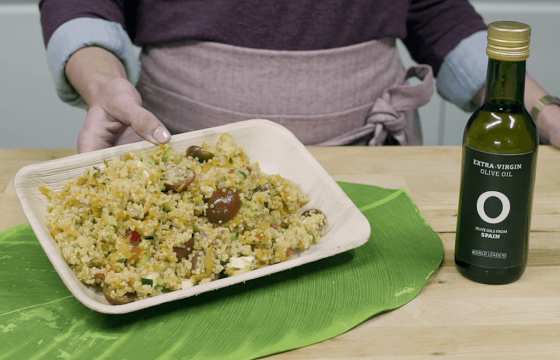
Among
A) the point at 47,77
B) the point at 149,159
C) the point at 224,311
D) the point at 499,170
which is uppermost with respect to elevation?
the point at 499,170

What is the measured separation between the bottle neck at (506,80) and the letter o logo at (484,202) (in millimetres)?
127

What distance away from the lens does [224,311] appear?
858 mm

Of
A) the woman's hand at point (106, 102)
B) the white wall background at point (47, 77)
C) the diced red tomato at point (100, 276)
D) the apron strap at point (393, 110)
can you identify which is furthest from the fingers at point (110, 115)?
the white wall background at point (47, 77)

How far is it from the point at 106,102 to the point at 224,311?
0.54 metres

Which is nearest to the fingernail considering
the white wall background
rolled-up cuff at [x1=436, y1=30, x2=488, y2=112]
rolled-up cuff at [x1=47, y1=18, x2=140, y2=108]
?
rolled-up cuff at [x1=47, y1=18, x2=140, y2=108]

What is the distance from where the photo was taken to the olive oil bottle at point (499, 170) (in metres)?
0.80

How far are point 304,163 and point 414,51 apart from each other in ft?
2.63

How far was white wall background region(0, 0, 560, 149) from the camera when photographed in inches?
94.7

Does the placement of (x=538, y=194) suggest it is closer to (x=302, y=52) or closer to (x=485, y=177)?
(x=485, y=177)

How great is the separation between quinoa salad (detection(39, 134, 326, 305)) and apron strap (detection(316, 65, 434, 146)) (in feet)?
1.94

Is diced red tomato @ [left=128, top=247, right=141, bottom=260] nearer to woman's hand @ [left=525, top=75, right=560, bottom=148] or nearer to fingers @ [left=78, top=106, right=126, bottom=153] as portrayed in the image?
fingers @ [left=78, top=106, right=126, bottom=153]

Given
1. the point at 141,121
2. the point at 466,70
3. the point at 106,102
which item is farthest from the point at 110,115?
the point at 466,70

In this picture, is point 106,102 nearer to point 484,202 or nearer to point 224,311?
point 224,311

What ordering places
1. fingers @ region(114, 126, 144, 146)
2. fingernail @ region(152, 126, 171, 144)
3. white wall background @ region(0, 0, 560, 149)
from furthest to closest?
white wall background @ region(0, 0, 560, 149) < fingers @ region(114, 126, 144, 146) < fingernail @ region(152, 126, 171, 144)
